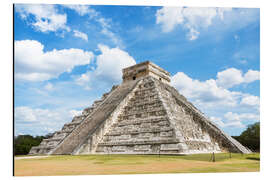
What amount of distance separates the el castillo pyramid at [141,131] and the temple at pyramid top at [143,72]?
2.12 m

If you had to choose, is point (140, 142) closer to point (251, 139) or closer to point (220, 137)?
point (220, 137)

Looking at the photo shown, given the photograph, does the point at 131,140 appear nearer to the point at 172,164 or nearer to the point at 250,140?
the point at 172,164

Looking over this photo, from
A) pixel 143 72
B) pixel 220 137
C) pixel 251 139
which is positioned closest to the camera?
pixel 220 137

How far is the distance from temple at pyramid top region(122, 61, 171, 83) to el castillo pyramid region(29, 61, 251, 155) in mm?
2122

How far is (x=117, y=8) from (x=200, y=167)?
6588mm

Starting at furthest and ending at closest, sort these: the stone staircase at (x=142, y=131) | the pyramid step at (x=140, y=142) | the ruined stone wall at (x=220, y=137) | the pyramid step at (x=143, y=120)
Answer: the ruined stone wall at (x=220, y=137), the pyramid step at (x=143, y=120), the stone staircase at (x=142, y=131), the pyramid step at (x=140, y=142)

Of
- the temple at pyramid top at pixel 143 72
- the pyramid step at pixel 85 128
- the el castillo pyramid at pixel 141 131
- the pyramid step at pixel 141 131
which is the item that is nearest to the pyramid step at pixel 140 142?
the el castillo pyramid at pixel 141 131

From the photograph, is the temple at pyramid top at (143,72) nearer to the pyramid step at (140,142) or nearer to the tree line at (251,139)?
the tree line at (251,139)

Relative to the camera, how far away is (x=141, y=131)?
43.1ft

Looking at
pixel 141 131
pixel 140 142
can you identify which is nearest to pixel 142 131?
pixel 141 131

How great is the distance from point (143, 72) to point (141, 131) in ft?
28.4

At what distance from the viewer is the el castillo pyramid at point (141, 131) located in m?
12.1

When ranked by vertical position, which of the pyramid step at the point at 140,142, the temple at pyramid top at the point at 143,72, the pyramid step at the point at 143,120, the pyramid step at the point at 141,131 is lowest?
the pyramid step at the point at 140,142
